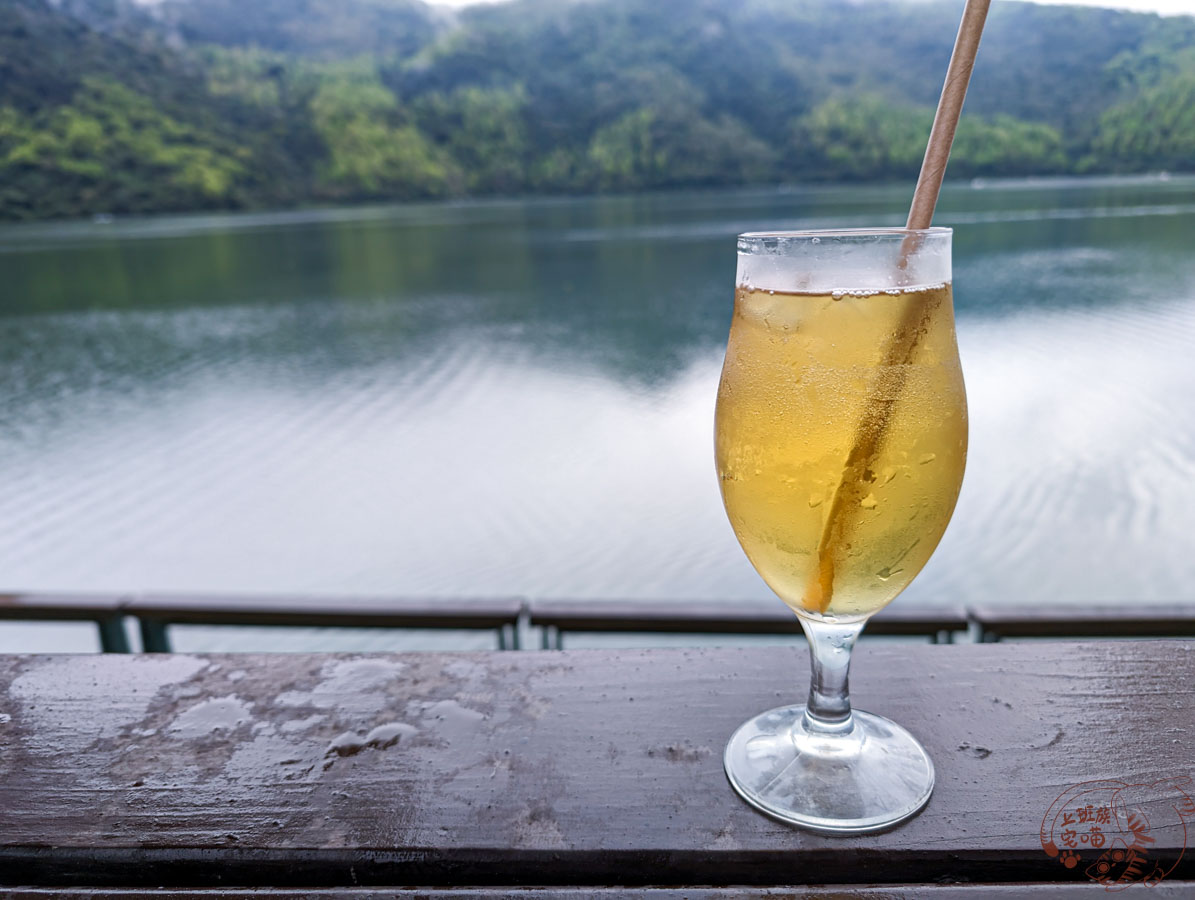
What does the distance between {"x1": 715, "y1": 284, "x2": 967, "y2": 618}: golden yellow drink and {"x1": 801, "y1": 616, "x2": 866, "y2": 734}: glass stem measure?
13 mm

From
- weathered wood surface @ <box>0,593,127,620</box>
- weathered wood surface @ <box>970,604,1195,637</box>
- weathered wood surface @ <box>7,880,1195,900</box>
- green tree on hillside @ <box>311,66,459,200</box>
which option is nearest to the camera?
weathered wood surface @ <box>7,880,1195,900</box>

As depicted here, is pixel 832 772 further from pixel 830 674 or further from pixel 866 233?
pixel 866 233

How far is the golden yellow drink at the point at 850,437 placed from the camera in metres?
0.52

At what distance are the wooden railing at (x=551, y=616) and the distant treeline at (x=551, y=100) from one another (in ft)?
156

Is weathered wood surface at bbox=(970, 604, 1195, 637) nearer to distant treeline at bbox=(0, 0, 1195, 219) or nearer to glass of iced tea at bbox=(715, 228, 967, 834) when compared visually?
glass of iced tea at bbox=(715, 228, 967, 834)

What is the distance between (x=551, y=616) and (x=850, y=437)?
3.11 ft

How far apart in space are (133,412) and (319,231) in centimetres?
3492

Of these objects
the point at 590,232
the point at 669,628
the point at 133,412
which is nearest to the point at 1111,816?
the point at 669,628

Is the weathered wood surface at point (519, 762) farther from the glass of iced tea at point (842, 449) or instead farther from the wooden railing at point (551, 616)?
the wooden railing at point (551, 616)

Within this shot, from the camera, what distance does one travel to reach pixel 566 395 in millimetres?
12797

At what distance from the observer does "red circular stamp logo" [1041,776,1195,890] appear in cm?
47

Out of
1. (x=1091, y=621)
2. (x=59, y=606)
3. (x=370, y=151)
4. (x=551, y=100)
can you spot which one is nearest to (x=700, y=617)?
(x=1091, y=621)

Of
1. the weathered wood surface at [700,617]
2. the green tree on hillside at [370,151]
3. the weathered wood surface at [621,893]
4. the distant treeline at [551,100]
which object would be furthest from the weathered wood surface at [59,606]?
the green tree on hillside at [370,151]

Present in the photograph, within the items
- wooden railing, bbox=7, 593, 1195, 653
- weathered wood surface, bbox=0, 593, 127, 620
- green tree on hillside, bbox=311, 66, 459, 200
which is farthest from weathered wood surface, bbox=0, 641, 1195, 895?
green tree on hillside, bbox=311, 66, 459, 200
